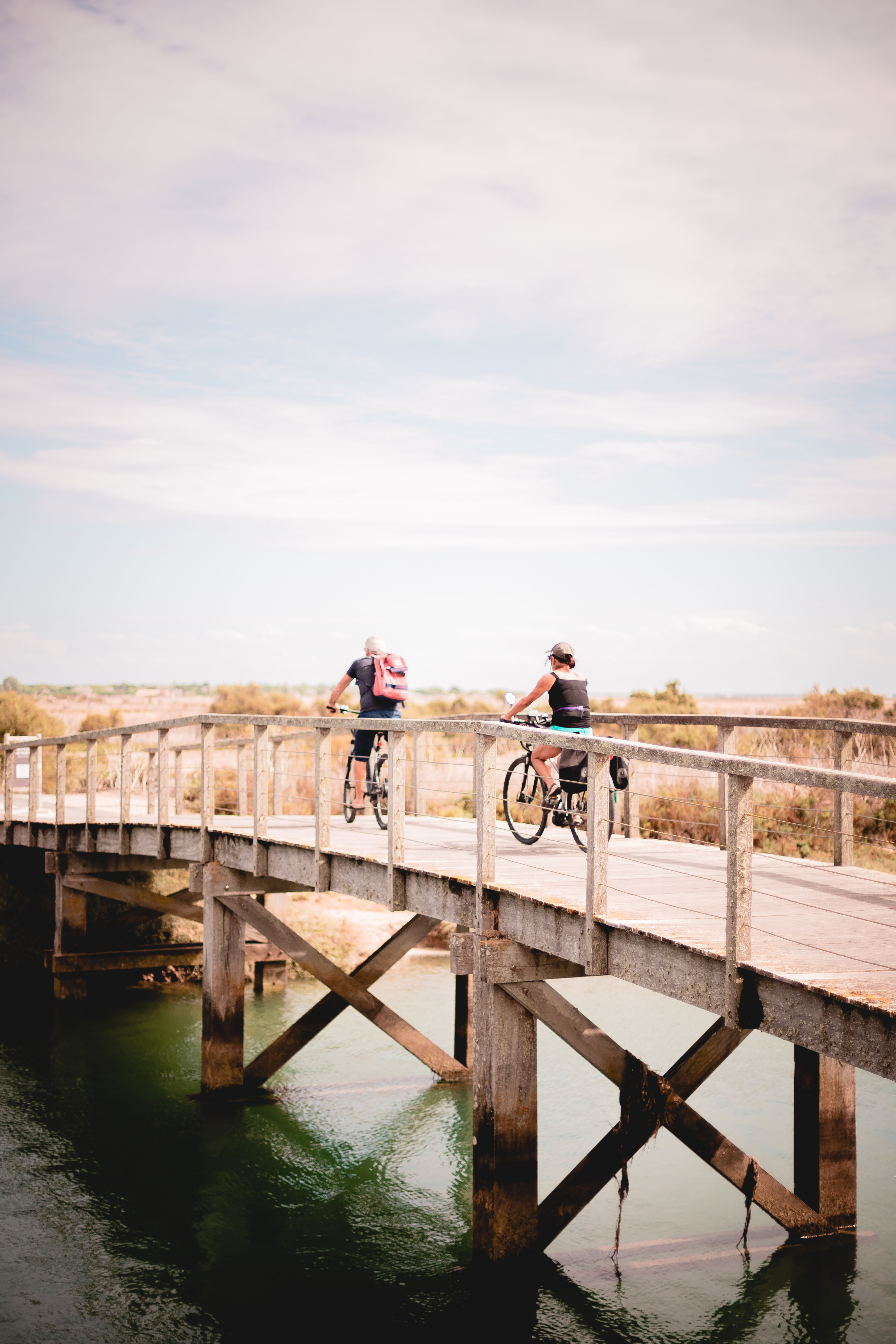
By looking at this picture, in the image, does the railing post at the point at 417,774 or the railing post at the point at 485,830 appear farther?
the railing post at the point at 417,774

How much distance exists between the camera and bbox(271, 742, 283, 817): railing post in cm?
1377

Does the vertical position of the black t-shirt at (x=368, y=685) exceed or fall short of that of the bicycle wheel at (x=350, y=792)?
it exceeds it

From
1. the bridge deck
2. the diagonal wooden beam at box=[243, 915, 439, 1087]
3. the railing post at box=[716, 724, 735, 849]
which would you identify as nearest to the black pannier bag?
the bridge deck

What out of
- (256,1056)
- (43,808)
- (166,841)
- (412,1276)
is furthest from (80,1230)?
(43,808)

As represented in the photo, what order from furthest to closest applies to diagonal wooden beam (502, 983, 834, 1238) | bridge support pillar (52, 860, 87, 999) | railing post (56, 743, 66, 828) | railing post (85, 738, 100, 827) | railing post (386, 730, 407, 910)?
bridge support pillar (52, 860, 87, 999)
railing post (56, 743, 66, 828)
railing post (85, 738, 100, 827)
railing post (386, 730, 407, 910)
diagonal wooden beam (502, 983, 834, 1238)

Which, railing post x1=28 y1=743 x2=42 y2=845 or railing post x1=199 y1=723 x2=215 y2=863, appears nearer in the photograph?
railing post x1=199 y1=723 x2=215 y2=863

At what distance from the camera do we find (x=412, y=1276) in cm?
842

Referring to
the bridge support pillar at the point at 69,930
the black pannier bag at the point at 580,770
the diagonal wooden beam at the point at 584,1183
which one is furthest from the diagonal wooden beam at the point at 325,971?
the bridge support pillar at the point at 69,930

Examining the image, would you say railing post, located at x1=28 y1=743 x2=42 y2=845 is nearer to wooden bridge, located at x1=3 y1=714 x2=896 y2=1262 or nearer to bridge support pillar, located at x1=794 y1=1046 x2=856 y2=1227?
wooden bridge, located at x1=3 y1=714 x2=896 y2=1262

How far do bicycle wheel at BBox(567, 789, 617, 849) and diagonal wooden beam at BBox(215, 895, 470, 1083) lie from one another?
8.17 ft

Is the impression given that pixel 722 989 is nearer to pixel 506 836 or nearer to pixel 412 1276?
pixel 412 1276

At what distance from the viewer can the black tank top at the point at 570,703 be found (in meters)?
9.44

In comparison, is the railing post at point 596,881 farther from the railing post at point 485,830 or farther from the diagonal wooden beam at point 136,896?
the diagonal wooden beam at point 136,896

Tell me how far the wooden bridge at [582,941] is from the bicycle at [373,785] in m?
0.22
